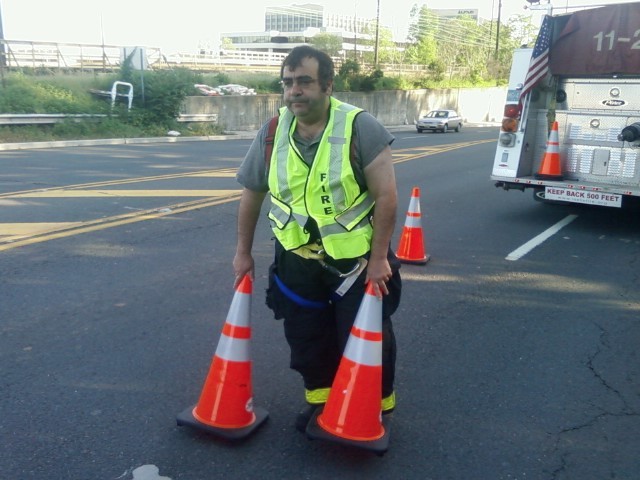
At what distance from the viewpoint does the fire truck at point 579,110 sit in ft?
28.6

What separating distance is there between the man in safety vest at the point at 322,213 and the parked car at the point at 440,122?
114 ft

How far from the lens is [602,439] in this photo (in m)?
3.62

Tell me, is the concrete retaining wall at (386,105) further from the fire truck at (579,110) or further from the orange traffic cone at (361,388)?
the orange traffic cone at (361,388)

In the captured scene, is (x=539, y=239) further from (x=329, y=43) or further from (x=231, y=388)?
(x=329, y=43)

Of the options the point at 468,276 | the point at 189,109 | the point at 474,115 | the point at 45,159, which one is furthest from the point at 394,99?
the point at 468,276

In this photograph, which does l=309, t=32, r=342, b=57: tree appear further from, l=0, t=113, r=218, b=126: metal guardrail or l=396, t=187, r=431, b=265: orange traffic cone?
l=396, t=187, r=431, b=265: orange traffic cone

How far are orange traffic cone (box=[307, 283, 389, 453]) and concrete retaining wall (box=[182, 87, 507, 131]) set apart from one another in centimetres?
2732

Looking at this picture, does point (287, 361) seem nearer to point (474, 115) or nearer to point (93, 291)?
point (93, 291)

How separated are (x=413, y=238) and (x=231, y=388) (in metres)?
3.86

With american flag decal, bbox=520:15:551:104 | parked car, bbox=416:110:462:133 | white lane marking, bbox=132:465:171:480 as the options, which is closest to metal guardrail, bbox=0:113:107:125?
american flag decal, bbox=520:15:551:104

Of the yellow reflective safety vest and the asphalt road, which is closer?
the yellow reflective safety vest

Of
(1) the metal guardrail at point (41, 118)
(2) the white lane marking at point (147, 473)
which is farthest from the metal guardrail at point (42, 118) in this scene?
(2) the white lane marking at point (147, 473)

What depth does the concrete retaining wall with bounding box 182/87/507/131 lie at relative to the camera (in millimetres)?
31547

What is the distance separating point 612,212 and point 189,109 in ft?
74.4
